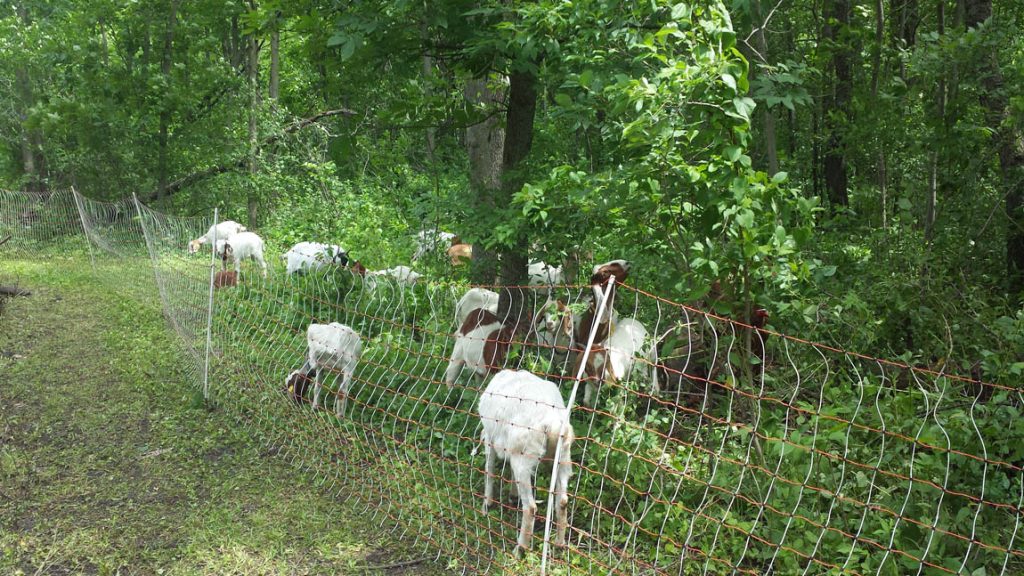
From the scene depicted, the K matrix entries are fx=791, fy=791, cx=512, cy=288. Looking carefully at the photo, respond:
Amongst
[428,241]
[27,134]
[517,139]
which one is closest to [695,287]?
[517,139]

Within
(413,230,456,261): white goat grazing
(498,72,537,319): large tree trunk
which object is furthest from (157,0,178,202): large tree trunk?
(498,72,537,319): large tree trunk

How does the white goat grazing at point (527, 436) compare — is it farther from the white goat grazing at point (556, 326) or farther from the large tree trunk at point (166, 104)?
the large tree trunk at point (166, 104)

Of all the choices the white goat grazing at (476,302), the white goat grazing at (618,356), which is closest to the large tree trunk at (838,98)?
the white goat grazing at (476,302)

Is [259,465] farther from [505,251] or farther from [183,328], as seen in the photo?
[183,328]

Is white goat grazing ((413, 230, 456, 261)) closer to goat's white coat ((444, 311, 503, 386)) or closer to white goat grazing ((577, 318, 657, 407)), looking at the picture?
goat's white coat ((444, 311, 503, 386))

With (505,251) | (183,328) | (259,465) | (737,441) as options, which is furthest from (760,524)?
(183,328)

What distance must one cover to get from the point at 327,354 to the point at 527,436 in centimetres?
259

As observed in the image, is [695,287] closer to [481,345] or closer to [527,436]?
[527,436]

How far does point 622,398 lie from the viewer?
521 cm

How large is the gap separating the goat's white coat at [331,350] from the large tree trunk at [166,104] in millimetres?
9914

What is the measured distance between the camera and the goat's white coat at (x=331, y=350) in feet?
19.7

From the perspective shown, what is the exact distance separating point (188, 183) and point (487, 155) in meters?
10.3

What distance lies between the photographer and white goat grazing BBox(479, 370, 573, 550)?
13.4 ft

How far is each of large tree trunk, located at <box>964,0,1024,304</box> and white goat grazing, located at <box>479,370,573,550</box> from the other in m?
3.65
